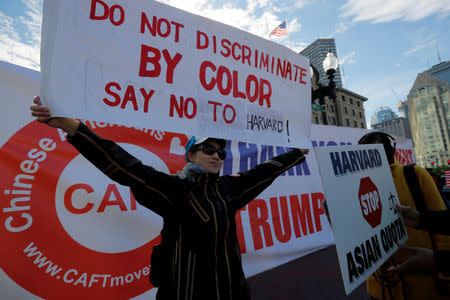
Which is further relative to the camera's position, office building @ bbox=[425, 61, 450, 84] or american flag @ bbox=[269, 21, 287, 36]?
office building @ bbox=[425, 61, 450, 84]

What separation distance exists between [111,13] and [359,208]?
1841mm

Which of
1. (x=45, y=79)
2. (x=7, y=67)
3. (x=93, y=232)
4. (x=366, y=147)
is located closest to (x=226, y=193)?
(x=366, y=147)

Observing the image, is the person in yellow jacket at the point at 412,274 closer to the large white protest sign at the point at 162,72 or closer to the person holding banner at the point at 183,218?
the large white protest sign at the point at 162,72

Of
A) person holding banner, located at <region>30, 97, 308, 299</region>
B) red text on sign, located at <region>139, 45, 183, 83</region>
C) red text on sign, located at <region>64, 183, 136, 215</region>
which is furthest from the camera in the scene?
red text on sign, located at <region>64, 183, 136, 215</region>

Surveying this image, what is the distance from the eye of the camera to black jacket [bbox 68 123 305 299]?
129 centimetres

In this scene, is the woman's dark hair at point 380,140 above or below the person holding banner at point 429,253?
above

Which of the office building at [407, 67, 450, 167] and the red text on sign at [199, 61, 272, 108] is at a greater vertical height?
the office building at [407, 67, 450, 167]

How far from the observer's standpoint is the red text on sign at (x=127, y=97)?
1.39 metres

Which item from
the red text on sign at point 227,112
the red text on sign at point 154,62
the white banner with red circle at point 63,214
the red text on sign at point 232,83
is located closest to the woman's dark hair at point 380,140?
the red text on sign at point 232,83

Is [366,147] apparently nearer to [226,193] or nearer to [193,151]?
[226,193]

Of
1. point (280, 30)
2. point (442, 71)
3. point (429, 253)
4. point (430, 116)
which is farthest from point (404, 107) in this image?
point (429, 253)

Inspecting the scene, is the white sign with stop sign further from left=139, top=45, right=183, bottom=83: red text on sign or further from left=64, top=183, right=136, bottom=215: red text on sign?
left=64, top=183, right=136, bottom=215: red text on sign

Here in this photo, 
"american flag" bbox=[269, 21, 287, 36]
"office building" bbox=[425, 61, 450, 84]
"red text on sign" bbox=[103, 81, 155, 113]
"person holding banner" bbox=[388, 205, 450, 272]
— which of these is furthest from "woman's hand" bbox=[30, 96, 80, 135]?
"office building" bbox=[425, 61, 450, 84]

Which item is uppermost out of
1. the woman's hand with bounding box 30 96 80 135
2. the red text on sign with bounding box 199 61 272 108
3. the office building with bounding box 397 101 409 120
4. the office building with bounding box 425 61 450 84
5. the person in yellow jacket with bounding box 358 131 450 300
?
the office building with bounding box 425 61 450 84
